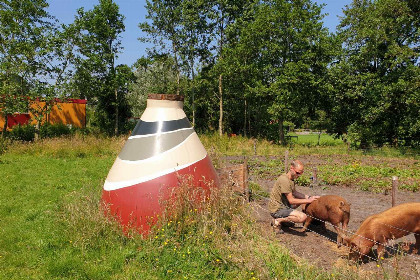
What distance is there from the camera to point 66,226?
5.42m

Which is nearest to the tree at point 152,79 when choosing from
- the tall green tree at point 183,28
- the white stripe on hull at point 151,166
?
the tall green tree at point 183,28

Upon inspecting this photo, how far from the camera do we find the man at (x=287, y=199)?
5.62 m

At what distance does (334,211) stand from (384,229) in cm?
81

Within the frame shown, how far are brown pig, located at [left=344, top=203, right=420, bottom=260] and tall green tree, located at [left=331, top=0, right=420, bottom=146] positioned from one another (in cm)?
2036

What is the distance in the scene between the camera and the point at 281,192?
582 centimetres

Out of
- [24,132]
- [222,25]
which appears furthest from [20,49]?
[222,25]

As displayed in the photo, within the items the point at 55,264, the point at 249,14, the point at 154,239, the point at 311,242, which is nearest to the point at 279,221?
the point at 311,242

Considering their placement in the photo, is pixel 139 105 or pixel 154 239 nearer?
pixel 154 239

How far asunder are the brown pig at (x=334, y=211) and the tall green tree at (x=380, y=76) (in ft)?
66.3

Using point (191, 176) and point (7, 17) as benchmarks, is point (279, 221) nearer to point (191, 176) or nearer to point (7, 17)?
point (191, 176)

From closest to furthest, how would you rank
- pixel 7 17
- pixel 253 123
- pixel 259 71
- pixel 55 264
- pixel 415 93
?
pixel 55 264 < pixel 7 17 < pixel 415 93 < pixel 259 71 < pixel 253 123

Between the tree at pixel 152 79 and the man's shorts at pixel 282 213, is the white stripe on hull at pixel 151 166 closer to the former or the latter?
the man's shorts at pixel 282 213

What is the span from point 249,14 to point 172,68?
9198 mm

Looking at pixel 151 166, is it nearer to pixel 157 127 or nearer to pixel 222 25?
pixel 157 127
